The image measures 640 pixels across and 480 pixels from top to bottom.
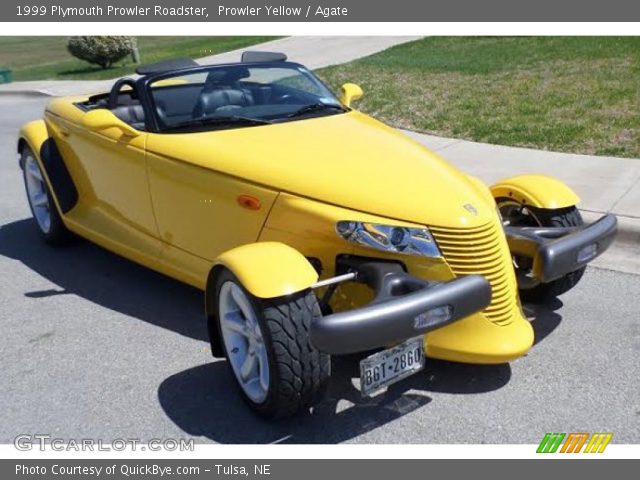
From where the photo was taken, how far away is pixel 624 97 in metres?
10.2

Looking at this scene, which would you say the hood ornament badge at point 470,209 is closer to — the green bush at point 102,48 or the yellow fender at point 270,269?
the yellow fender at point 270,269

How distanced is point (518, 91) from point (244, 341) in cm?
870

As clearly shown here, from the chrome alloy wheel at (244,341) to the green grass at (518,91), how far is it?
17.7 ft

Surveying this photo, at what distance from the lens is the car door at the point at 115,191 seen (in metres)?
4.89

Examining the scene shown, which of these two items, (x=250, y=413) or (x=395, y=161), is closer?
(x=250, y=413)

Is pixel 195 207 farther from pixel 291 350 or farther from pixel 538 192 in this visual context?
pixel 538 192

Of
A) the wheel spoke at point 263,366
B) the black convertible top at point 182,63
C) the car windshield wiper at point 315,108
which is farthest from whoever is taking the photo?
the black convertible top at point 182,63

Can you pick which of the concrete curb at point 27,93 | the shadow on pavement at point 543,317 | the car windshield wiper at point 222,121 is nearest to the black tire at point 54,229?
the car windshield wiper at point 222,121

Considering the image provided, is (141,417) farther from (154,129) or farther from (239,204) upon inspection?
(154,129)

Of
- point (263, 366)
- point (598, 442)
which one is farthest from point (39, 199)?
point (598, 442)

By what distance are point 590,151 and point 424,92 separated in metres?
4.38

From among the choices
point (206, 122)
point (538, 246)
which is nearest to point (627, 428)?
point (538, 246)

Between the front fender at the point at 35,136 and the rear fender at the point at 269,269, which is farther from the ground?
the rear fender at the point at 269,269

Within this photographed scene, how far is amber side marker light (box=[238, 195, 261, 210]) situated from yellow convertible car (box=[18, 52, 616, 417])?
1 centimetres
